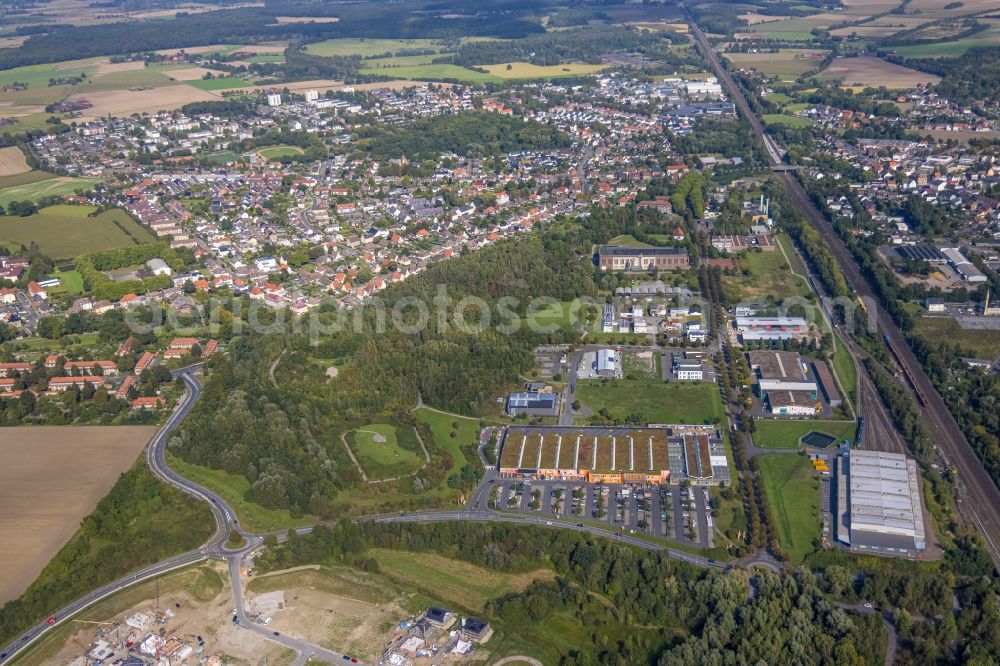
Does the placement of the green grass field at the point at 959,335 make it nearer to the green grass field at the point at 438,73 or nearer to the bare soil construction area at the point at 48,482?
the bare soil construction area at the point at 48,482

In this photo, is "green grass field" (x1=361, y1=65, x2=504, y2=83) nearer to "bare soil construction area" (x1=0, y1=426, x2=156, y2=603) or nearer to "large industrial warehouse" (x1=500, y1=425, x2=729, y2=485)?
"large industrial warehouse" (x1=500, y1=425, x2=729, y2=485)

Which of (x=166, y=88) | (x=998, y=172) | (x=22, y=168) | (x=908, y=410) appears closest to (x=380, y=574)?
(x=908, y=410)

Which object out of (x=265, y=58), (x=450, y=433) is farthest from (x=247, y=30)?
(x=450, y=433)

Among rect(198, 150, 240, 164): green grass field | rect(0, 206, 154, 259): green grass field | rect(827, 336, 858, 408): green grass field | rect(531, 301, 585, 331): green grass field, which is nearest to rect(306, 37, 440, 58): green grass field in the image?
rect(198, 150, 240, 164): green grass field

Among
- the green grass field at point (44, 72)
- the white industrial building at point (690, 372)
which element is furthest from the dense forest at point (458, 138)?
the green grass field at point (44, 72)

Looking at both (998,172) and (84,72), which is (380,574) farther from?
(84,72)

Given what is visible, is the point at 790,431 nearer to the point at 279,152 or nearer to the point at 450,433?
the point at 450,433
